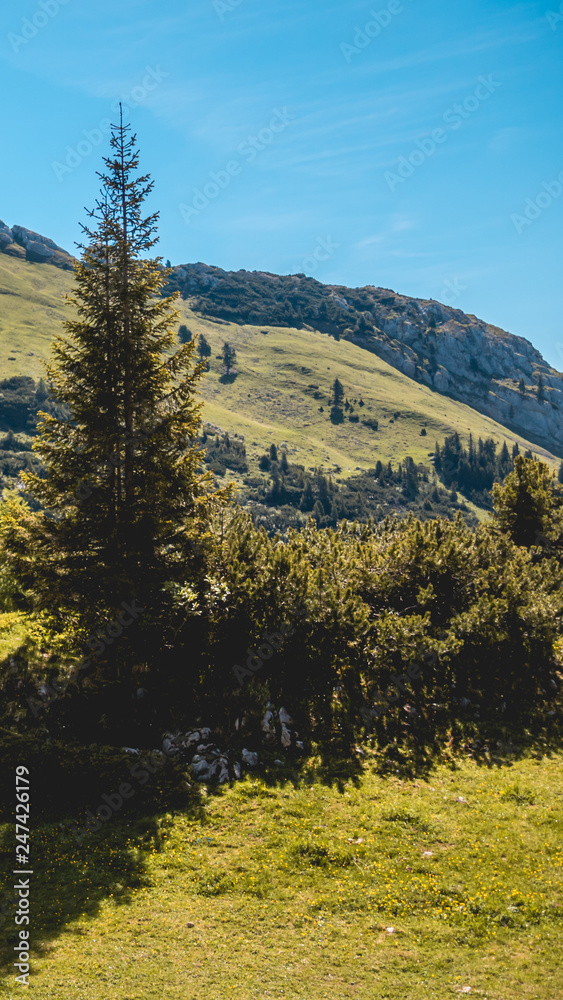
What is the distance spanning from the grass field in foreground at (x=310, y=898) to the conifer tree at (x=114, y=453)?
751 cm

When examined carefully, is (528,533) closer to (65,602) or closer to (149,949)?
(65,602)

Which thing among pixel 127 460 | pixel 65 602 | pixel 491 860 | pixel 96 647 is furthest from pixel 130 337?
pixel 491 860

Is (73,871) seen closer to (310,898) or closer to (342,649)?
(310,898)

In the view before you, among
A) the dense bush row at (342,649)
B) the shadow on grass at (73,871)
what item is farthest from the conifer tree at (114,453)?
the shadow on grass at (73,871)

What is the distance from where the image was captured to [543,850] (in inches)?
600

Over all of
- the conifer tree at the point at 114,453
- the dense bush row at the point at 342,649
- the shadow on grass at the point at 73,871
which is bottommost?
the shadow on grass at the point at 73,871

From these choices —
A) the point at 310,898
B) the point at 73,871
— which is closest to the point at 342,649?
the point at 310,898

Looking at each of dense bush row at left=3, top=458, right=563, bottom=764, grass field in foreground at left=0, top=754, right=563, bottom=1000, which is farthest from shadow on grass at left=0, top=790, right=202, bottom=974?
dense bush row at left=3, top=458, right=563, bottom=764

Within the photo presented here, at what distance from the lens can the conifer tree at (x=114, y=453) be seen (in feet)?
64.2

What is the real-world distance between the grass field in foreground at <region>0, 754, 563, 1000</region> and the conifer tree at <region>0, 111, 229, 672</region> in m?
7.51

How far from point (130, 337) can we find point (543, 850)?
2029cm

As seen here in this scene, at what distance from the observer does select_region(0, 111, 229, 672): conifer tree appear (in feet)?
64.2

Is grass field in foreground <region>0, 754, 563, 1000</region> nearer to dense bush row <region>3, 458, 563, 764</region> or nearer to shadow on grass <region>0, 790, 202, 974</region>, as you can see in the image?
shadow on grass <region>0, 790, 202, 974</region>

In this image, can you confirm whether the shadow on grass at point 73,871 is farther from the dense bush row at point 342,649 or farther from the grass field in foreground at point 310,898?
the dense bush row at point 342,649
